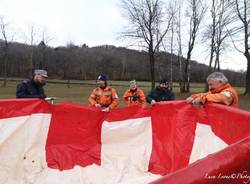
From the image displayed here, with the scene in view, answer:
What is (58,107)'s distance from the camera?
247 inches

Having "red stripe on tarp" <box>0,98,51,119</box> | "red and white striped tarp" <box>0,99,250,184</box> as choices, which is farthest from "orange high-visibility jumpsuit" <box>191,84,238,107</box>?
"red stripe on tarp" <box>0,98,51,119</box>

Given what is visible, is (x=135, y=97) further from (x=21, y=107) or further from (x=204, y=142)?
(x=204, y=142)

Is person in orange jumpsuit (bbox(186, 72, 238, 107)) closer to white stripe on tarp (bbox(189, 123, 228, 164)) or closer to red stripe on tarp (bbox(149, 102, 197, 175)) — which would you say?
white stripe on tarp (bbox(189, 123, 228, 164))

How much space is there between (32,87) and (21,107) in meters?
1.01

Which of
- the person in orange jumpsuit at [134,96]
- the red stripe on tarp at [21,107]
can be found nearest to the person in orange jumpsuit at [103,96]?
A: the person in orange jumpsuit at [134,96]

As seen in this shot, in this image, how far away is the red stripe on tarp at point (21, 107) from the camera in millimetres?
5793

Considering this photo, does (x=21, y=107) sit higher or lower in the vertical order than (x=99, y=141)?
higher

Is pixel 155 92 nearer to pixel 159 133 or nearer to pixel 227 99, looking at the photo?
pixel 159 133

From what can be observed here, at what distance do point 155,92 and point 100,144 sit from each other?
8.60 feet

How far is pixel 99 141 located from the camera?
6.45 metres

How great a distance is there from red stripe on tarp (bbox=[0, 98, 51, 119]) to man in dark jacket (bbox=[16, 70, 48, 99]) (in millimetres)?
763

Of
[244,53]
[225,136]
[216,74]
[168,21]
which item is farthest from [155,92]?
[168,21]

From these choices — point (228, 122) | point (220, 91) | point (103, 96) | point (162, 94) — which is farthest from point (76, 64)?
point (228, 122)

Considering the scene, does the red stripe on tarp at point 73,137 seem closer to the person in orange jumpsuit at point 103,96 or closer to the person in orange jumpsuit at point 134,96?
the person in orange jumpsuit at point 103,96
